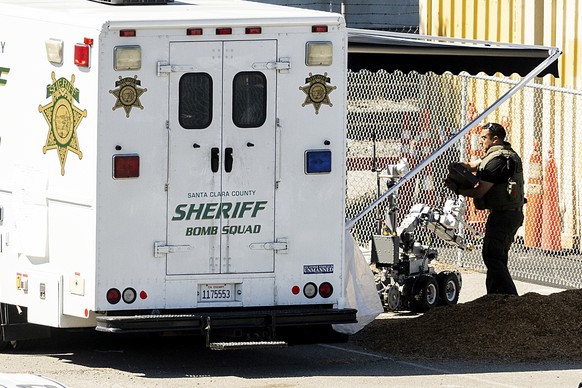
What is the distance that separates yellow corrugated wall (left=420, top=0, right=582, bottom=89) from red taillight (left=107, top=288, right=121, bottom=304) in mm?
8781

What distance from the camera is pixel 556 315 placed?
1223 centimetres

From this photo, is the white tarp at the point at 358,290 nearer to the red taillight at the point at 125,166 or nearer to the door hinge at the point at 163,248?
the door hinge at the point at 163,248

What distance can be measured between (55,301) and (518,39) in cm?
972

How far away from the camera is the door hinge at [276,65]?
10977 mm

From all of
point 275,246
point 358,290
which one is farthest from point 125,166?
point 358,290

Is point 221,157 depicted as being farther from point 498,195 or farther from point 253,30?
point 498,195

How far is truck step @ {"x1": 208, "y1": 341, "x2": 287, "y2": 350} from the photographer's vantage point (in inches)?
429

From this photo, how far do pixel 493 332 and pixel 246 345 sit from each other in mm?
2229

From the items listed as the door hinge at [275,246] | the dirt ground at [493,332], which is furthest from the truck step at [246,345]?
the dirt ground at [493,332]

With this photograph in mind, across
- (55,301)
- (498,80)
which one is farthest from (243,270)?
(498,80)

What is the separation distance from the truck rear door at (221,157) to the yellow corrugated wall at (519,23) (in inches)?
310

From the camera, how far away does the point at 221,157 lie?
10953 mm

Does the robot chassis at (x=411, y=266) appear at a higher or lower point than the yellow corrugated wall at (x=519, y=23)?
lower

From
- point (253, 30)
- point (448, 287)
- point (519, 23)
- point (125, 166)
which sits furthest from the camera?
point (519, 23)
